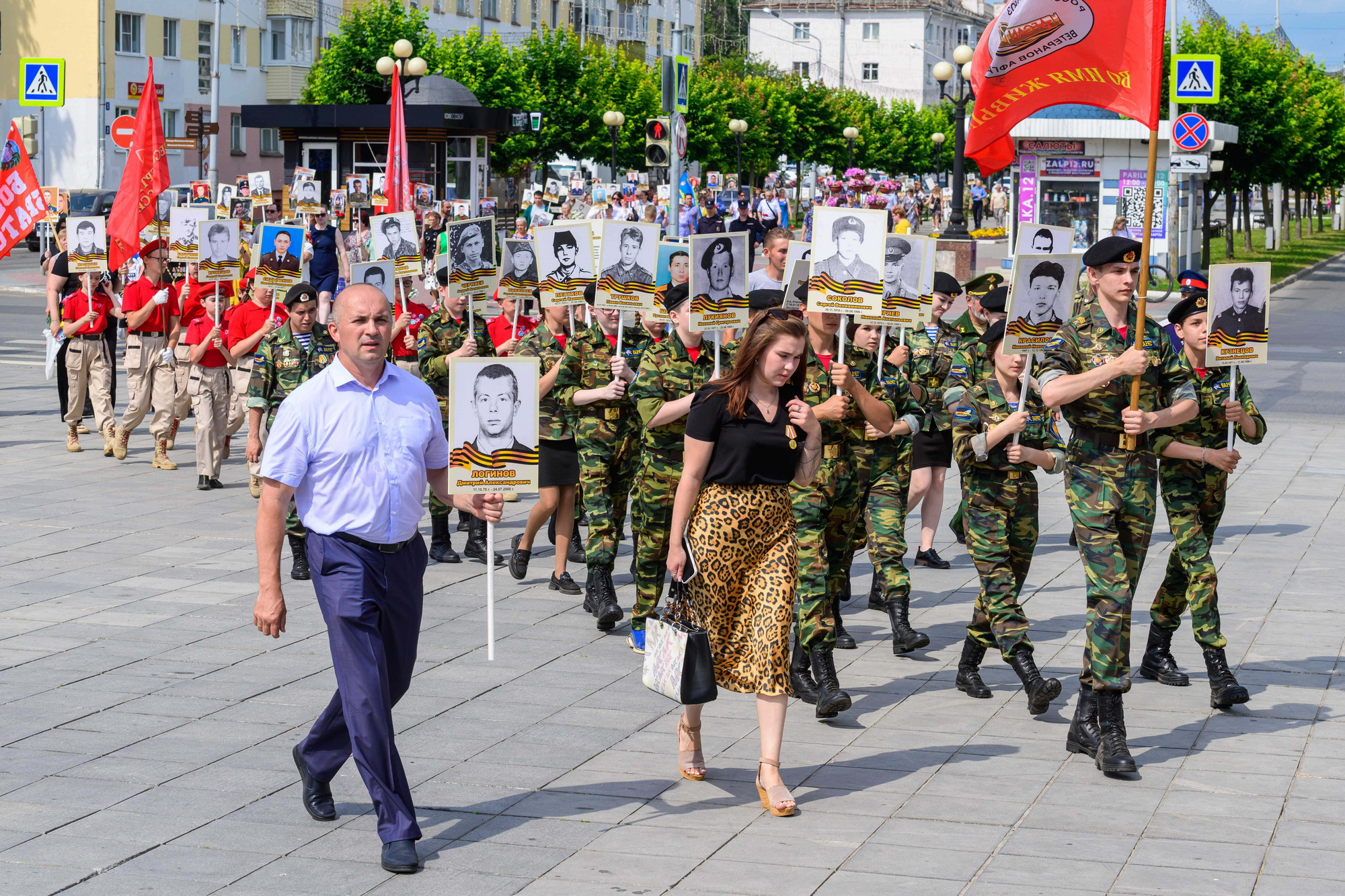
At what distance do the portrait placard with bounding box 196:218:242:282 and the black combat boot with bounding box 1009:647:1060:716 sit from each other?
877cm

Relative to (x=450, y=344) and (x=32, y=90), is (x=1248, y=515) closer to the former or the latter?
(x=450, y=344)

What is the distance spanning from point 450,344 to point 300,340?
3.08ft

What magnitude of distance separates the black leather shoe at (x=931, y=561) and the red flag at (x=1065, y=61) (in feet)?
10.8

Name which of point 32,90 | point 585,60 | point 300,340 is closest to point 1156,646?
point 300,340

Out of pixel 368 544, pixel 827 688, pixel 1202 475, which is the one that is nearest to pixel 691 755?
pixel 827 688

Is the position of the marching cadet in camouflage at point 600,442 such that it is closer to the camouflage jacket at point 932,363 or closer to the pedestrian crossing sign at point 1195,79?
the camouflage jacket at point 932,363

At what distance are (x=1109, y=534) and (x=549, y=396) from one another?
3.98 meters

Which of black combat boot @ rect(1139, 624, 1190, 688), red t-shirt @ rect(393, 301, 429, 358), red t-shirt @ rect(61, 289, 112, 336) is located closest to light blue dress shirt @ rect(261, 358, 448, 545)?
black combat boot @ rect(1139, 624, 1190, 688)

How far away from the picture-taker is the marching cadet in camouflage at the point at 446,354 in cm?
1094

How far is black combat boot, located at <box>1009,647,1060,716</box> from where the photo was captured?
7.31m

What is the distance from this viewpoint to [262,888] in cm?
525

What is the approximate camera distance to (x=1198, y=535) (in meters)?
7.53

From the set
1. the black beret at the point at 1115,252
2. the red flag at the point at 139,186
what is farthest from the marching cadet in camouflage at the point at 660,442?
the red flag at the point at 139,186

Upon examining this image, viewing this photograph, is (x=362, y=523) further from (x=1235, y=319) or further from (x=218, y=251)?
(x=218, y=251)
